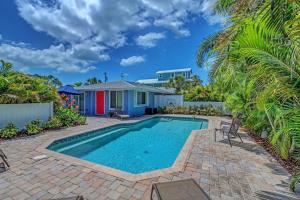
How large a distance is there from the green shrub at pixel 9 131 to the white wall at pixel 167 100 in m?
15.9

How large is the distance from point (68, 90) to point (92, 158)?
32.5 feet

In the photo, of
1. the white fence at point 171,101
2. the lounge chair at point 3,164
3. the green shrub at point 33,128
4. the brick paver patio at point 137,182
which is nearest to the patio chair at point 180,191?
the brick paver patio at point 137,182

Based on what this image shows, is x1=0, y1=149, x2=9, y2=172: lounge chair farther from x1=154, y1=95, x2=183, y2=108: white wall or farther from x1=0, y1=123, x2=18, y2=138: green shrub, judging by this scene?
x1=154, y1=95, x2=183, y2=108: white wall

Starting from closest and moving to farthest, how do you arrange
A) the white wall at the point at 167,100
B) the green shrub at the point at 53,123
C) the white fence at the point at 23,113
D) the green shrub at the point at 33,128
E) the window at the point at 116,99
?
the white fence at the point at 23,113
the green shrub at the point at 33,128
the green shrub at the point at 53,123
the window at the point at 116,99
the white wall at the point at 167,100

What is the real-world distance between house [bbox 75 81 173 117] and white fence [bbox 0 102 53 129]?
711cm

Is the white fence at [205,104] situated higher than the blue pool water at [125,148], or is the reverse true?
the white fence at [205,104]

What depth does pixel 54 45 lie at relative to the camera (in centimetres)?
2014

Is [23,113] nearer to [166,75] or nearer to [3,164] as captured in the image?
[3,164]

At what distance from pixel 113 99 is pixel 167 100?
7.72 m

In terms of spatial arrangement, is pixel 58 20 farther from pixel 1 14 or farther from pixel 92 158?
pixel 92 158

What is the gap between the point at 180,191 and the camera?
2805 millimetres

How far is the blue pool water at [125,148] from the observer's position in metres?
6.37

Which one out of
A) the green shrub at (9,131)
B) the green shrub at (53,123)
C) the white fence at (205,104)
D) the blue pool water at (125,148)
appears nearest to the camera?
the blue pool water at (125,148)

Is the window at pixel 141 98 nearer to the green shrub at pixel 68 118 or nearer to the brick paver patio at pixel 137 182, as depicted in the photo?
the green shrub at pixel 68 118
